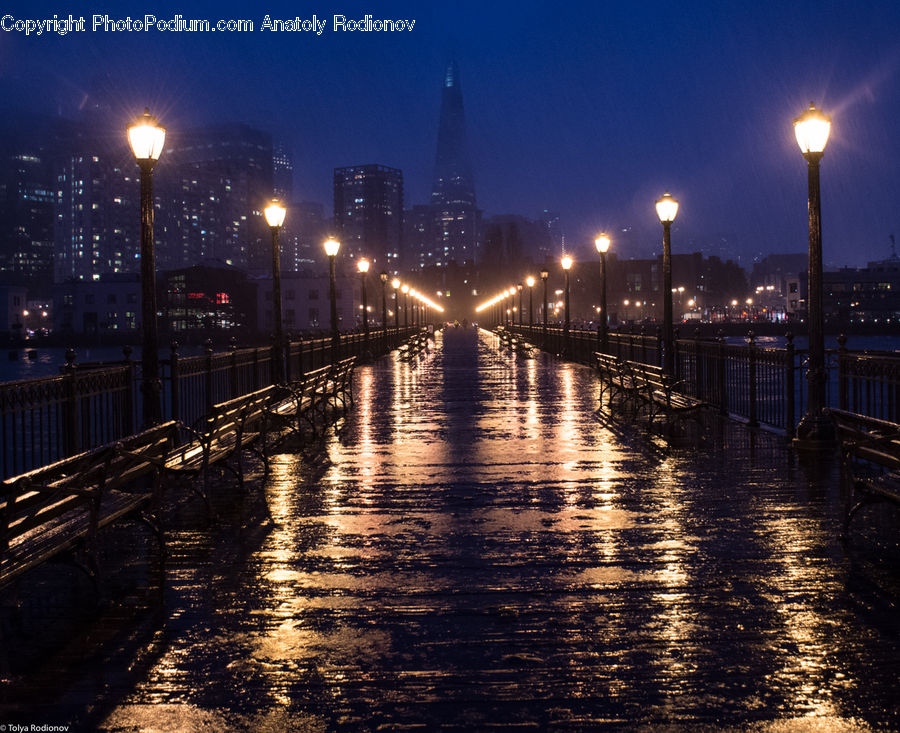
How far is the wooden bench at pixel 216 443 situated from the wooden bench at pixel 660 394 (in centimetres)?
582

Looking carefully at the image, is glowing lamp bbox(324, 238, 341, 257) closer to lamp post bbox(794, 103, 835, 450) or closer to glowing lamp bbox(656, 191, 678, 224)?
glowing lamp bbox(656, 191, 678, 224)

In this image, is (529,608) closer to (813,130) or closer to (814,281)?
(814,281)

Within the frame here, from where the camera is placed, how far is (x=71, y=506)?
5141 millimetres

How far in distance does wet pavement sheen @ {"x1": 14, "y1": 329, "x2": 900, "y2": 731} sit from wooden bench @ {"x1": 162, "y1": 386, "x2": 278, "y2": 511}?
58 cm

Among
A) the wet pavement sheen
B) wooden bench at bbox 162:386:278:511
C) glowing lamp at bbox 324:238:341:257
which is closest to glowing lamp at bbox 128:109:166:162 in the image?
wooden bench at bbox 162:386:278:511

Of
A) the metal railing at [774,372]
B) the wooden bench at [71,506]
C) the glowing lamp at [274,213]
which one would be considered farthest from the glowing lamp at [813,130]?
the glowing lamp at [274,213]

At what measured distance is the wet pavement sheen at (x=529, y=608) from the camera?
3602mm

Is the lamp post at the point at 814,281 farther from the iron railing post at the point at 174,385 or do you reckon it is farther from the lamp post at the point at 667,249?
the iron railing post at the point at 174,385

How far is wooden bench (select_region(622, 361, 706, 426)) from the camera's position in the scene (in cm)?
1173

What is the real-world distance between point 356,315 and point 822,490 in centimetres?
11100

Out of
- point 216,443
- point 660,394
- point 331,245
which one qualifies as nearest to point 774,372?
point 660,394

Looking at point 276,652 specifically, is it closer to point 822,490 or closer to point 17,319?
point 822,490

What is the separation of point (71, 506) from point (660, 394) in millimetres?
10089

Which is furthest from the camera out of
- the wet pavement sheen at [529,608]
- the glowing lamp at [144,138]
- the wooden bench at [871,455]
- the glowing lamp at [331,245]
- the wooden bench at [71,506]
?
the glowing lamp at [331,245]
